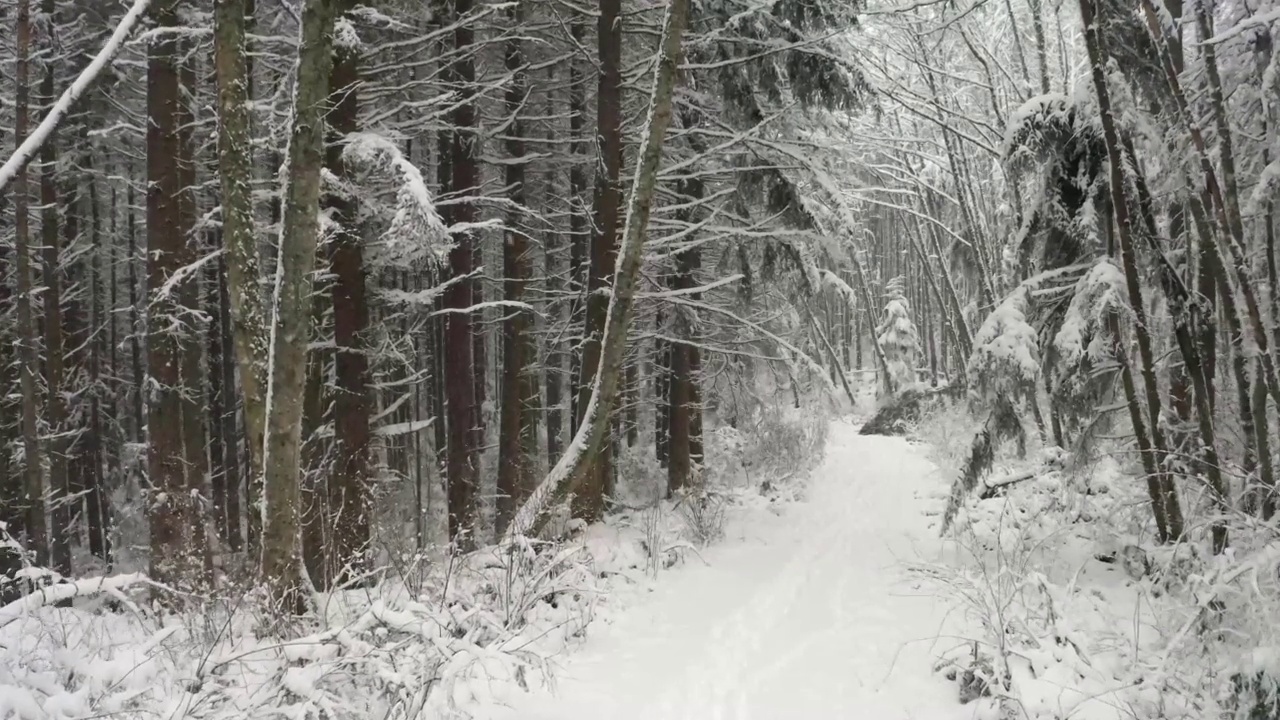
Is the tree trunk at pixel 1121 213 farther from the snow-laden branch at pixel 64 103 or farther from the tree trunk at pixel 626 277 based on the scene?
the snow-laden branch at pixel 64 103

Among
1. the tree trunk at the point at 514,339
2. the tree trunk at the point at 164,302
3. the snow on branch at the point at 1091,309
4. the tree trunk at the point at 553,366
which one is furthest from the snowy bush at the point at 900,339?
the tree trunk at the point at 164,302

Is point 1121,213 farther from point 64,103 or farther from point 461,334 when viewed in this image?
point 461,334

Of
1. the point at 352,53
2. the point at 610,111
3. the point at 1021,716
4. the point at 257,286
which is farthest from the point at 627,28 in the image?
the point at 1021,716

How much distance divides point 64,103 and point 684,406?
8483 mm

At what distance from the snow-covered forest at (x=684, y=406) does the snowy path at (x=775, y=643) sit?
1.6 inches

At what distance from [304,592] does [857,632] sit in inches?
160

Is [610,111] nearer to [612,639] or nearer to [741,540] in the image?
[741,540]

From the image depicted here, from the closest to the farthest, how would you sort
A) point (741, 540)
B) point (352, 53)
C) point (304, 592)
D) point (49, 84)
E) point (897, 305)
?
1. point (304, 592)
2. point (352, 53)
3. point (741, 540)
4. point (49, 84)
5. point (897, 305)

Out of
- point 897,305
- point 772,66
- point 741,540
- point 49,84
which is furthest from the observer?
point 897,305

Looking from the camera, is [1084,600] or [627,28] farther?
[627,28]

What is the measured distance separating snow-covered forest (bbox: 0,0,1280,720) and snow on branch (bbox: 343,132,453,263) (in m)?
0.05

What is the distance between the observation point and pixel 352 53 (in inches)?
286

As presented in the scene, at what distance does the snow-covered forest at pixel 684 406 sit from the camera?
379 cm

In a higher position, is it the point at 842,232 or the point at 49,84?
the point at 49,84
